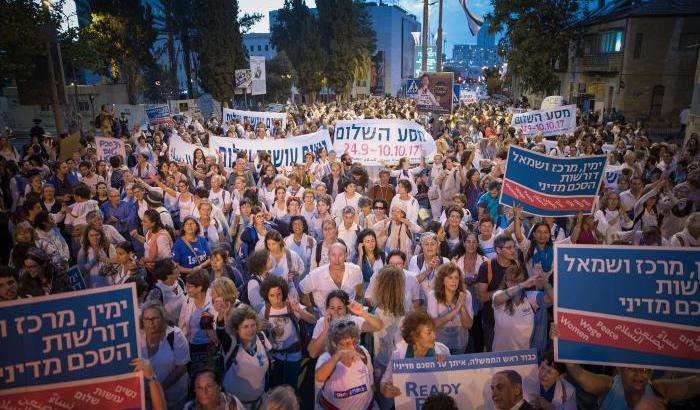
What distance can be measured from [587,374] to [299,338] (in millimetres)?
2404

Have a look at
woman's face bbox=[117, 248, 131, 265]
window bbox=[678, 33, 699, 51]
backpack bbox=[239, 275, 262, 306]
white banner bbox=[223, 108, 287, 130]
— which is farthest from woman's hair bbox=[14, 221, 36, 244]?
window bbox=[678, 33, 699, 51]

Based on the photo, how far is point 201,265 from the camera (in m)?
5.96

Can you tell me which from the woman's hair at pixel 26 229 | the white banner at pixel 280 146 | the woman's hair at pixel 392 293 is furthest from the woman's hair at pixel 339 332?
the white banner at pixel 280 146

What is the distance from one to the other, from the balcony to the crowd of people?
27.0 meters

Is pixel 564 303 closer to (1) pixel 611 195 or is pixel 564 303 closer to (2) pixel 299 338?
(2) pixel 299 338

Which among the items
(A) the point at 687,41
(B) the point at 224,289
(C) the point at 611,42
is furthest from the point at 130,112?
(A) the point at 687,41

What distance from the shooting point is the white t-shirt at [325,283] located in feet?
16.7

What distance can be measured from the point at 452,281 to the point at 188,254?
3.30 meters

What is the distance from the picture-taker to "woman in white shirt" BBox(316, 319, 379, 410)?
358cm

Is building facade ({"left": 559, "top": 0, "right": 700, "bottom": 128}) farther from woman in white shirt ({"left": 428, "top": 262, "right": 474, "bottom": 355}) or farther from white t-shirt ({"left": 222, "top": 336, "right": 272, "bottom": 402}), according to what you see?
white t-shirt ({"left": 222, "top": 336, "right": 272, "bottom": 402})

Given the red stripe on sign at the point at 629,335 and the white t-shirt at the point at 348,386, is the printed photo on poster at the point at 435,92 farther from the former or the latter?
the white t-shirt at the point at 348,386

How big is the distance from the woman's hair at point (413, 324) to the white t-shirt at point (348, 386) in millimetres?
390

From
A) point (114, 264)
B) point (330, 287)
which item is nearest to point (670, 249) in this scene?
point (330, 287)

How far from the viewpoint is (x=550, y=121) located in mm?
13977
